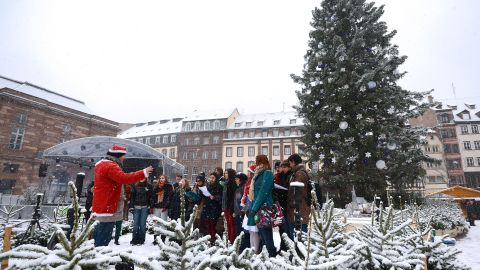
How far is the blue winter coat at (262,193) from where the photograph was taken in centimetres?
465

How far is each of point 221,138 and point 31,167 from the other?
91.5 feet

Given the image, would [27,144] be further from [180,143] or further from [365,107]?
[365,107]

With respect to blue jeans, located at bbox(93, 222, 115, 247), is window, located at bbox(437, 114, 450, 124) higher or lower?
higher

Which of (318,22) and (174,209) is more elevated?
(318,22)

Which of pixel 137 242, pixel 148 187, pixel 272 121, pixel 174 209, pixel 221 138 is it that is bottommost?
pixel 137 242

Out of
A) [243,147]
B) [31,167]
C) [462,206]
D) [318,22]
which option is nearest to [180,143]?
[243,147]

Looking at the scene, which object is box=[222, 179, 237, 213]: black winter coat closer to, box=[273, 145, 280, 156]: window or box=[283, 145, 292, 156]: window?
box=[283, 145, 292, 156]: window

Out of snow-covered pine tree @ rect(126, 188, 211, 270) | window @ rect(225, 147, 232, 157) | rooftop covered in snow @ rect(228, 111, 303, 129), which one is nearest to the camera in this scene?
snow-covered pine tree @ rect(126, 188, 211, 270)

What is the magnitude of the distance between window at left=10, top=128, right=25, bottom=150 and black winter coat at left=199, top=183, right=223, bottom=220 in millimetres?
32560

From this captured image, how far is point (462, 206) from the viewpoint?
23297 mm

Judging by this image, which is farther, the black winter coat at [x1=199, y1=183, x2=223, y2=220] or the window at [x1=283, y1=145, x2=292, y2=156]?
the window at [x1=283, y1=145, x2=292, y2=156]

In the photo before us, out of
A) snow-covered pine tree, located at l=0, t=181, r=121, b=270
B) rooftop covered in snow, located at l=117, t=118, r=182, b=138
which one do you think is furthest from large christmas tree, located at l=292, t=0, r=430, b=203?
rooftop covered in snow, located at l=117, t=118, r=182, b=138

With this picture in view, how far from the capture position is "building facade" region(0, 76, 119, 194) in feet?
95.1

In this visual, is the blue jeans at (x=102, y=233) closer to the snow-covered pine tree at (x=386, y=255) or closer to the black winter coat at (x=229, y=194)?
the black winter coat at (x=229, y=194)
